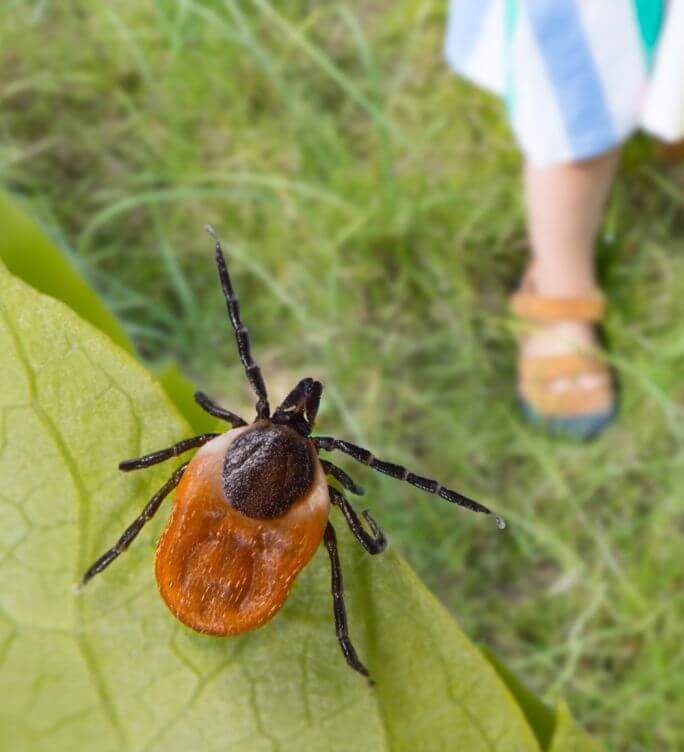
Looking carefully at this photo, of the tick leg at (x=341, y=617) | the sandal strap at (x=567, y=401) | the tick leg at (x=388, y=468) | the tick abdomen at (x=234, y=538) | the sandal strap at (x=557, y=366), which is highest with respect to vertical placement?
the tick leg at (x=341, y=617)

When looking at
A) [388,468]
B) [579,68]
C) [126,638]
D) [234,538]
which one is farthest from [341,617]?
→ [579,68]

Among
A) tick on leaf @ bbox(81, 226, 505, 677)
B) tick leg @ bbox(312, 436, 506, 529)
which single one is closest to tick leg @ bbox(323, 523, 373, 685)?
tick on leaf @ bbox(81, 226, 505, 677)

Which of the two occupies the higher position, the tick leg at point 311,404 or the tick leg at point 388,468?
the tick leg at point 311,404

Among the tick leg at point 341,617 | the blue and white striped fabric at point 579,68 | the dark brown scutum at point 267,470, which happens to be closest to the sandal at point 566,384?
the blue and white striped fabric at point 579,68

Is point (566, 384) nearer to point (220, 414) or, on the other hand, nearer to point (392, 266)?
point (392, 266)

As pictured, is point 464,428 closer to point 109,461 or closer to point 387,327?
point 387,327

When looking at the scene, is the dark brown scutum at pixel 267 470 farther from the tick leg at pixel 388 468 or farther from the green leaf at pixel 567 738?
the green leaf at pixel 567 738
